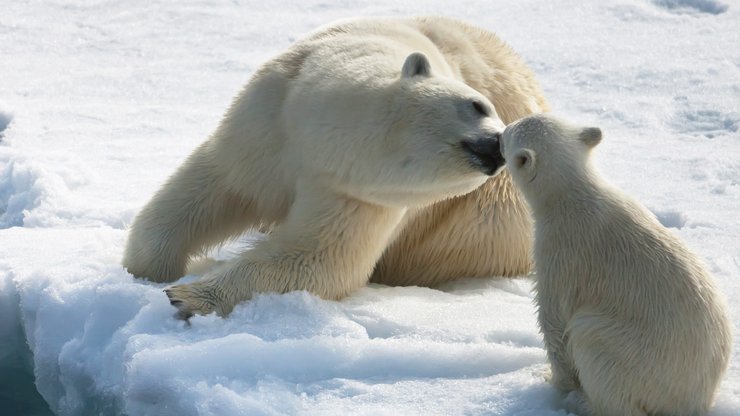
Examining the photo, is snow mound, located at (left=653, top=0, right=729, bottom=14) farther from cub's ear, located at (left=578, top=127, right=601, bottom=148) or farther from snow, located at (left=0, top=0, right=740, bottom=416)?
cub's ear, located at (left=578, top=127, right=601, bottom=148)

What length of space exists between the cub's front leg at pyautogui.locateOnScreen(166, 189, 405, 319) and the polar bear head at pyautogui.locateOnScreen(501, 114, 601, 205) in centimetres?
73

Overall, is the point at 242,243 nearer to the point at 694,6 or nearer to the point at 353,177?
the point at 353,177

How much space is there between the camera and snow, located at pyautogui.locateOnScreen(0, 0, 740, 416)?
3109 mm

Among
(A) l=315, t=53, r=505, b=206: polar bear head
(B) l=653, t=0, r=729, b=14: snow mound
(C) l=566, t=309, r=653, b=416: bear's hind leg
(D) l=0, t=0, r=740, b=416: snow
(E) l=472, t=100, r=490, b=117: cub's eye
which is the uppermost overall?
(E) l=472, t=100, r=490, b=117: cub's eye

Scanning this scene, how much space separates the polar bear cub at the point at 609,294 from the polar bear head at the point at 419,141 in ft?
0.91

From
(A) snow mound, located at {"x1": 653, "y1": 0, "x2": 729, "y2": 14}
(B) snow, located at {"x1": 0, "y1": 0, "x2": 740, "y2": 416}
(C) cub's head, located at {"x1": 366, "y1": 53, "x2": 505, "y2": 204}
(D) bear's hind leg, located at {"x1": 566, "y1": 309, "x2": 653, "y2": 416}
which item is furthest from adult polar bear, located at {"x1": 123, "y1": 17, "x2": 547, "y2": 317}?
(A) snow mound, located at {"x1": 653, "y1": 0, "x2": 729, "y2": 14}

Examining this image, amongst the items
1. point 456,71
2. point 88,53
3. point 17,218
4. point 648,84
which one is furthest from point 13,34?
point 456,71

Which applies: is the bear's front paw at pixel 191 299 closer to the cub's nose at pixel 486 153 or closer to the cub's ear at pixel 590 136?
the cub's nose at pixel 486 153

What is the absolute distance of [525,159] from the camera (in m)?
3.04

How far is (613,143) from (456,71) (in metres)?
1.92

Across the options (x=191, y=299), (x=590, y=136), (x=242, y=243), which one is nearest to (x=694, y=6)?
(x=242, y=243)

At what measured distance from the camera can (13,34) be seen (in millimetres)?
7984

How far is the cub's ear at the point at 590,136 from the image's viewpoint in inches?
120

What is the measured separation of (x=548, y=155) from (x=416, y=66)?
625 millimetres
